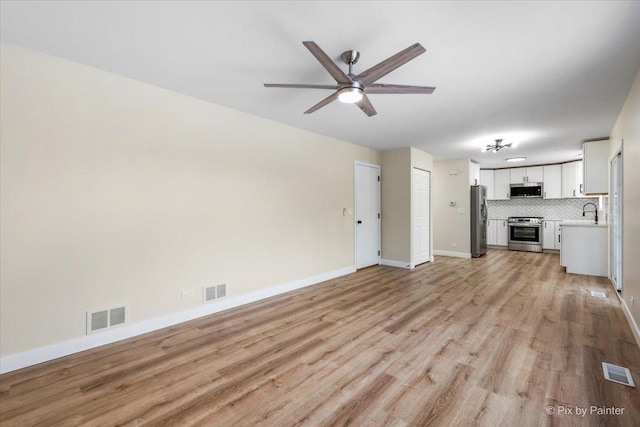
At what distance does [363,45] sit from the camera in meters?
2.12

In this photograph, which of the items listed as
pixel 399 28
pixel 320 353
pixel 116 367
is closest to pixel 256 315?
pixel 320 353

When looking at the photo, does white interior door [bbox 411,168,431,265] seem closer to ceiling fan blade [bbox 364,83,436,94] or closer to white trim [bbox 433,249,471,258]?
white trim [bbox 433,249,471,258]

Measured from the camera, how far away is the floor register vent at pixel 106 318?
2.45m

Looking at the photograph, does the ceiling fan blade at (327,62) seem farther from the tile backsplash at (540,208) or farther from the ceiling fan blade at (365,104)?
the tile backsplash at (540,208)

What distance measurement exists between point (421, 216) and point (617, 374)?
13.7ft

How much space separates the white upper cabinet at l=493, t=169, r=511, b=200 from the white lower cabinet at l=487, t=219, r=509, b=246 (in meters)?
0.73

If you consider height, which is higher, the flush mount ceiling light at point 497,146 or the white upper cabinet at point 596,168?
the flush mount ceiling light at point 497,146

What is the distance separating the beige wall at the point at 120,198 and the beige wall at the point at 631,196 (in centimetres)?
378

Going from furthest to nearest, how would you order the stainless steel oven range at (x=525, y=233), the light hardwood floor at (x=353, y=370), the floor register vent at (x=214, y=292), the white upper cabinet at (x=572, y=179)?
the stainless steel oven range at (x=525, y=233) → the white upper cabinet at (x=572, y=179) → the floor register vent at (x=214, y=292) → the light hardwood floor at (x=353, y=370)

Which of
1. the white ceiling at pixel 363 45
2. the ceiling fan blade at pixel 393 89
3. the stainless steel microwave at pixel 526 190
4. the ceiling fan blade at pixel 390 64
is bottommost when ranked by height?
the stainless steel microwave at pixel 526 190

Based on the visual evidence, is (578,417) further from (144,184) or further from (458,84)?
(144,184)

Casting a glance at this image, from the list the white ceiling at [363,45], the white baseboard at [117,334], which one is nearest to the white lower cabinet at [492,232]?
the white ceiling at [363,45]

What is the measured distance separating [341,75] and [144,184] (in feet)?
7.11

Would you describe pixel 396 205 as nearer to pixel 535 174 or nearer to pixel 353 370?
pixel 353 370
